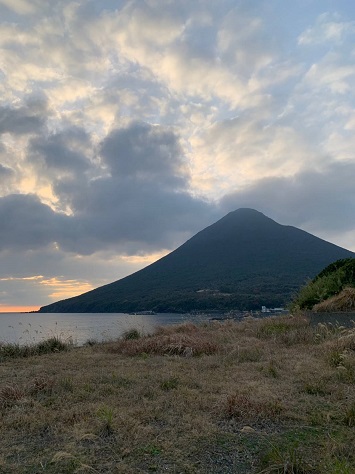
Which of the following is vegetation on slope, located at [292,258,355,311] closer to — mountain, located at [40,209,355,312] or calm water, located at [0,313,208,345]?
calm water, located at [0,313,208,345]

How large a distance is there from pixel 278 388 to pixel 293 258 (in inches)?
3406

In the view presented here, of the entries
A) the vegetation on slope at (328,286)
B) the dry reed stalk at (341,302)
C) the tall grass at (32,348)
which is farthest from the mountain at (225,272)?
the tall grass at (32,348)

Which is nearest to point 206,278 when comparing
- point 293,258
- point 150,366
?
point 293,258

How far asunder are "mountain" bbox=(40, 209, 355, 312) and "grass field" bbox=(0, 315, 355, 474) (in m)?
37.9

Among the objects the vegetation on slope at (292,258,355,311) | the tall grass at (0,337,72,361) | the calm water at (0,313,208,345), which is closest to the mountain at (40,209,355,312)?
the calm water at (0,313,208,345)

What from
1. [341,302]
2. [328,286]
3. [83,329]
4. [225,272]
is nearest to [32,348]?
[341,302]

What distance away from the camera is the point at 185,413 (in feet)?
16.3

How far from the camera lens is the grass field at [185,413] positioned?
11.7 ft

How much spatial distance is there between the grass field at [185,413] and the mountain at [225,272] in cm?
3794

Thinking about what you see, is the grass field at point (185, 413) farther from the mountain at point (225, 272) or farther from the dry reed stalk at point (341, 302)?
the mountain at point (225, 272)

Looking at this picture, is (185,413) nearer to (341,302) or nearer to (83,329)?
(341,302)

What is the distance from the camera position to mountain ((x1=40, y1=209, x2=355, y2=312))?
58750 mm

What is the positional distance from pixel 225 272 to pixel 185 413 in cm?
8196

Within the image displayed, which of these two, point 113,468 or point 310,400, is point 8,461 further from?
point 310,400
